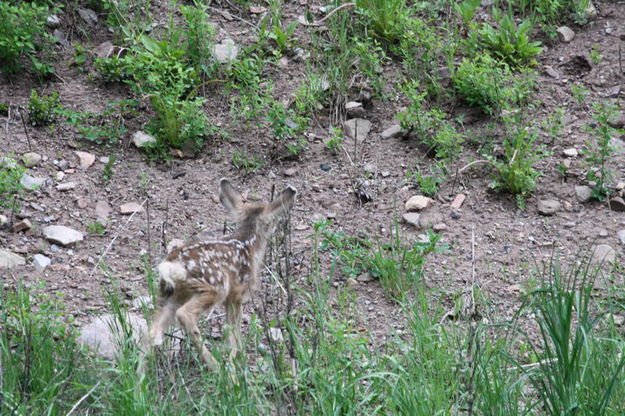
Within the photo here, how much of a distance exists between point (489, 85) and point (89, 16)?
3953 mm

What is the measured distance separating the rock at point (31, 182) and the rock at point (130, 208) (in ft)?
2.30

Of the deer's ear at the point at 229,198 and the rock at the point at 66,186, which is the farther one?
the rock at the point at 66,186

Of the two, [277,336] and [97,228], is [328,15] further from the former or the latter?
[277,336]

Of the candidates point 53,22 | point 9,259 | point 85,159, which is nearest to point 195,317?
point 9,259

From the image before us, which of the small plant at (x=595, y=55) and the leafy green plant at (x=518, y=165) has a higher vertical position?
the small plant at (x=595, y=55)

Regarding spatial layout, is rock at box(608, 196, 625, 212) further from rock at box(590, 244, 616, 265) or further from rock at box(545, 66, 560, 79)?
rock at box(545, 66, 560, 79)

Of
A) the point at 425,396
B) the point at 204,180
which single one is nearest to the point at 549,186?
the point at 204,180

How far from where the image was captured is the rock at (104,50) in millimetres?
9078

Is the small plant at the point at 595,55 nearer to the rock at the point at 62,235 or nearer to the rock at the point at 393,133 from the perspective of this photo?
the rock at the point at 393,133

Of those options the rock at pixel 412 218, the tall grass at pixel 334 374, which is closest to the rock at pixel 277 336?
the tall grass at pixel 334 374

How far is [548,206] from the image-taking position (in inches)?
314

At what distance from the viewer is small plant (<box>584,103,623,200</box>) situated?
7879 millimetres

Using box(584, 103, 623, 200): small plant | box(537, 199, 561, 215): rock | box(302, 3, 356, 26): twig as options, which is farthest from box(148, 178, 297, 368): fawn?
box(302, 3, 356, 26): twig

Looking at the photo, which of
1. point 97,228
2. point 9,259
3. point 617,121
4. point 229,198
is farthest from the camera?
point 617,121
